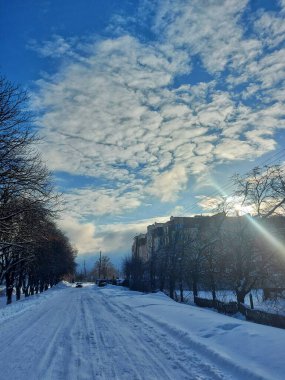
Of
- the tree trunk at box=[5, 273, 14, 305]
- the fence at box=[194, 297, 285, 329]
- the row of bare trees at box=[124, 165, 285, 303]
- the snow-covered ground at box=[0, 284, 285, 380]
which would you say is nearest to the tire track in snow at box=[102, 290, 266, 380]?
the snow-covered ground at box=[0, 284, 285, 380]

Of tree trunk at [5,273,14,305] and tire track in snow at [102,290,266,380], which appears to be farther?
tree trunk at [5,273,14,305]

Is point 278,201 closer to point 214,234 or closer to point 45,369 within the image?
point 214,234

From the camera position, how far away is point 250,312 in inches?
757

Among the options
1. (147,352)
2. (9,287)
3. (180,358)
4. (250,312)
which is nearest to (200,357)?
(180,358)

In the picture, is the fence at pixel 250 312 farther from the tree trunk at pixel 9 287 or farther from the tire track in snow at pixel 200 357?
the tree trunk at pixel 9 287

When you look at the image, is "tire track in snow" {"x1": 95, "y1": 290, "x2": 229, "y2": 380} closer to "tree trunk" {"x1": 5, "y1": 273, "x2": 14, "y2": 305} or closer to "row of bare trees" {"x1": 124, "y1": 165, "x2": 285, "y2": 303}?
"row of bare trees" {"x1": 124, "y1": 165, "x2": 285, "y2": 303}

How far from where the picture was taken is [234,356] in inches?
308

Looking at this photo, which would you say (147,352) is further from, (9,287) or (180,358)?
(9,287)

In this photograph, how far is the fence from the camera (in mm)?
16091

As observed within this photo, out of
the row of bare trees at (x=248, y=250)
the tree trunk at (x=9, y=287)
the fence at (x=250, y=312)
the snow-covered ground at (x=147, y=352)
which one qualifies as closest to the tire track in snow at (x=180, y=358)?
the snow-covered ground at (x=147, y=352)

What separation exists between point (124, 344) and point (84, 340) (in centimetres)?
133

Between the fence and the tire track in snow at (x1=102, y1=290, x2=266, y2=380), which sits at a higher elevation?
the tire track in snow at (x1=102, y1=290, x2=266, y2=380)

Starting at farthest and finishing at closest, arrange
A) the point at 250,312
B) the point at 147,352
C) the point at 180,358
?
the point at 250,312 → the point at 147,352 → the point at 180,358

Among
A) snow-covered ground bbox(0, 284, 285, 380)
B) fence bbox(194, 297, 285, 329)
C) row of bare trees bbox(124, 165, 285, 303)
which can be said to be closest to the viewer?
snow-covered ground bbox(0, 284, 285, 380)
